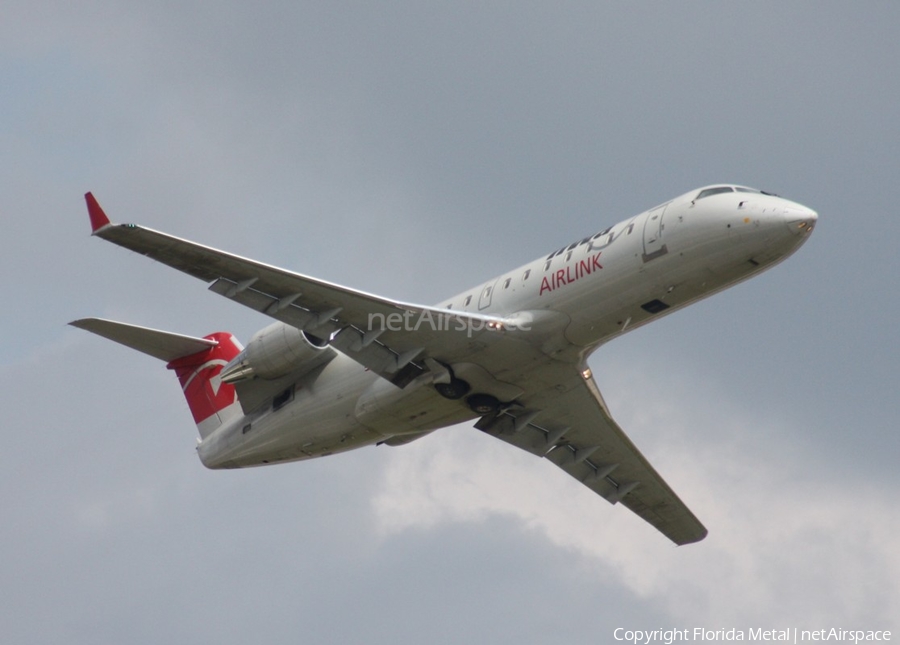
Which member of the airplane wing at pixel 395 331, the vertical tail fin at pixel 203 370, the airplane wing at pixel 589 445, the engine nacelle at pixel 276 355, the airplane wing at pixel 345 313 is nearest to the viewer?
the airplane wing at pixel 395 331

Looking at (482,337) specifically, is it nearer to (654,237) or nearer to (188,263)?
(654,237)

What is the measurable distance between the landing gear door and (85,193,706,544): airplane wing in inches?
132

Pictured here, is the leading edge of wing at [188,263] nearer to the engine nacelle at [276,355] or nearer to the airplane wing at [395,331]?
the airplane wing at [395,331]

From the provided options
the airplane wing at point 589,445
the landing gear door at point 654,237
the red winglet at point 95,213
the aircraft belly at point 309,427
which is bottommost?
the airplane wing at point 589,445

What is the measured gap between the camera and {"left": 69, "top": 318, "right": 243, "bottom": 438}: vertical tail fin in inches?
1495

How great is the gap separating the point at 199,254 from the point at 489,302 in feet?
21.7

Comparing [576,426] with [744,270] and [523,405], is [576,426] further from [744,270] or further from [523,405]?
[744,270]

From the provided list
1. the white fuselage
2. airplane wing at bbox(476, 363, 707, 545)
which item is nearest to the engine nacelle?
the white fuselage

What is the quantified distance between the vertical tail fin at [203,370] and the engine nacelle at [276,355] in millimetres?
3154

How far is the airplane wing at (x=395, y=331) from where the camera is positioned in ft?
97.3

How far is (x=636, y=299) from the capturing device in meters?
29.7

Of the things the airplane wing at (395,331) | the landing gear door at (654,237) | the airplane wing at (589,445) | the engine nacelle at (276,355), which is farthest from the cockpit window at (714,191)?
the engine nacelle at (276,355)

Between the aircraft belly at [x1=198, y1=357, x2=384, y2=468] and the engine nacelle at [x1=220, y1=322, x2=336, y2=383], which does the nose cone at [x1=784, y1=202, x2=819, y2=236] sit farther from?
the engine nacelle at [x1=220, y1=322, x2=336, y2=383]

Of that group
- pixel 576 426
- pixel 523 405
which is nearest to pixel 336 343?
pixel 523 405
